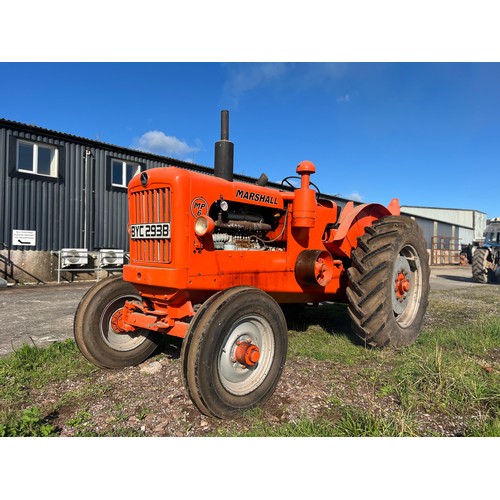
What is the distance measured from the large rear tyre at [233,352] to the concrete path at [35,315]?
9.12 ft

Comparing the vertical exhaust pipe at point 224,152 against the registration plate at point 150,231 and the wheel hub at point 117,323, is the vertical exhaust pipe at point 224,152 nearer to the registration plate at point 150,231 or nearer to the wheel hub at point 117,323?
the registration plate at point 150,231

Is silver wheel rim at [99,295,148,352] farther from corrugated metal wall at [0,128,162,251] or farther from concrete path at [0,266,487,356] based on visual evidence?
corrugated metal wall at [0,128,162,251]

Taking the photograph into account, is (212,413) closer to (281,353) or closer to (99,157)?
(281,353)

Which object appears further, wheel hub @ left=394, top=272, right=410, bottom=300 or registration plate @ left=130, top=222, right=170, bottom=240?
wheel hub @ left=394, top=272, right=410, bottom=300

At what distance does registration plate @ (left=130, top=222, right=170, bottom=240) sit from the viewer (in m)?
3.04

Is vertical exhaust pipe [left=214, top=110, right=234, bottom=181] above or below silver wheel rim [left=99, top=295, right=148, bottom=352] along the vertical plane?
above

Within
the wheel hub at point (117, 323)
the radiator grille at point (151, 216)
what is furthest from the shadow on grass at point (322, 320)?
the radiator grille at point (151, 216)

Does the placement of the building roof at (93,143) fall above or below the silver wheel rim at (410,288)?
above

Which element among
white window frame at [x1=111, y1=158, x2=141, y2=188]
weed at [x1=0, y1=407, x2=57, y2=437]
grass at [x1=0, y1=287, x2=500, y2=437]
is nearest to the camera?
weed at [x1=0, y1=407, x2=57, y2=437]

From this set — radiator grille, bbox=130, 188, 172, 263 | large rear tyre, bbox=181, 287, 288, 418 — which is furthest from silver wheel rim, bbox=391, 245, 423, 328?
radiator grille, bbox=130, 188, 172, 263

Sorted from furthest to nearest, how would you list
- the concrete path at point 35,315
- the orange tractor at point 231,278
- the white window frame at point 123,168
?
the white window frame at point 123,168, the concrete path at point 35,315, the orange tractor at point 231,278

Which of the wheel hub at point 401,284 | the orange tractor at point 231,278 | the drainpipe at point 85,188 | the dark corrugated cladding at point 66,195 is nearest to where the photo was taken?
the orange tractor at point 231,278

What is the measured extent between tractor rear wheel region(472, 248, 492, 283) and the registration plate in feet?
49.1

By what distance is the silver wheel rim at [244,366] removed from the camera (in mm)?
2777
